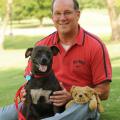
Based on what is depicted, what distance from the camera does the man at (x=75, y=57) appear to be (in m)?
6.24

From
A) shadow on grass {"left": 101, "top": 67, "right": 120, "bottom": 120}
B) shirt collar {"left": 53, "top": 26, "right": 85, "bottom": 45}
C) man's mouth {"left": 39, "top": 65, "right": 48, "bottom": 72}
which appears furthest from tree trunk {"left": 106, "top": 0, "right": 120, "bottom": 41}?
man's mouth {"left": 39, "top": 65, "right": 48, "bottom": 72}

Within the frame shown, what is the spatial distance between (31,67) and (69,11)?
0.98 m

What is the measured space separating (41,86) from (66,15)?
116cm

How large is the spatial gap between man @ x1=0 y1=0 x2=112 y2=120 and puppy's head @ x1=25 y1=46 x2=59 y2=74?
0.26m

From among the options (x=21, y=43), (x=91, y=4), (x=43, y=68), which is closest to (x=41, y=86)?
(x=43, y=68)

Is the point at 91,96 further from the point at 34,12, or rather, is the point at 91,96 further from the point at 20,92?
the point at 34,12

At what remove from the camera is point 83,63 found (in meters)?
6.31

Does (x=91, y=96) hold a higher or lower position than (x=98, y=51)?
lower

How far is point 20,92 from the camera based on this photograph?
652 cm

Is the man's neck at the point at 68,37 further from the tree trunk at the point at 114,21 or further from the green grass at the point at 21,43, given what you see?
the green grass at the point at 21,43

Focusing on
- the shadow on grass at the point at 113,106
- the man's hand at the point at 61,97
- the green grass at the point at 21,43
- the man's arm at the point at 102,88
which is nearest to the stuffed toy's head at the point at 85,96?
the man's hand at the point at 61,97

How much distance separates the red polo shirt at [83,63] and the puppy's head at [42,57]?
24cm

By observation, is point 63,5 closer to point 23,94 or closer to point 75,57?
point 75,57

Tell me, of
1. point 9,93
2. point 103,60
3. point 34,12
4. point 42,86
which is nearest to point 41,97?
point 42,86
